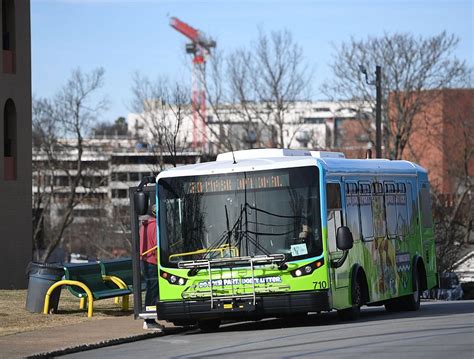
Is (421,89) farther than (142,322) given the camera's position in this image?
Yes

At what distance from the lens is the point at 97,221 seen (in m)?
86.7

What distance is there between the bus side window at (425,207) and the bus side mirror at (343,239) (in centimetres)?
623

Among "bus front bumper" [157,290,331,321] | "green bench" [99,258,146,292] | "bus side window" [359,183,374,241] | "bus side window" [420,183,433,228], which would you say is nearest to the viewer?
"bus front bumper" [157,290,331,321]

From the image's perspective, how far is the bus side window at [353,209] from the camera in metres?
19.3

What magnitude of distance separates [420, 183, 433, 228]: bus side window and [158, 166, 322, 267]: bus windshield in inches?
262

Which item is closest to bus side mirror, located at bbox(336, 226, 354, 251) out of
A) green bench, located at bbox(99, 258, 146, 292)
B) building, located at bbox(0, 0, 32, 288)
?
green bench, located at bbox(99, 258, 146, 292)

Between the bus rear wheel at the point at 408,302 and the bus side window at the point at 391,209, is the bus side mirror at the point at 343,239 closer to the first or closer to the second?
the bus side window at the point at 391,209

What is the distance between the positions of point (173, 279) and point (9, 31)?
20507 millimetres

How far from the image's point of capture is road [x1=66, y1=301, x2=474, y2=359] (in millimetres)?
14023

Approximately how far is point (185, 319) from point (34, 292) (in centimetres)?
408

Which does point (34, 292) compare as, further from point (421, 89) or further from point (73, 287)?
point (421, 89)

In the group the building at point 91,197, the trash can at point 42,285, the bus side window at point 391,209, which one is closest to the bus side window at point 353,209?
the bus side window at point 391,209

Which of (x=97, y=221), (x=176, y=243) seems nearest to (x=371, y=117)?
(x=97, y=221)

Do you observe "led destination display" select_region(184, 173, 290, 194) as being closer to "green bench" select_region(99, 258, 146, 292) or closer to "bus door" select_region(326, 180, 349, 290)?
"bus door" select_region(326, 180, 349, 290)
